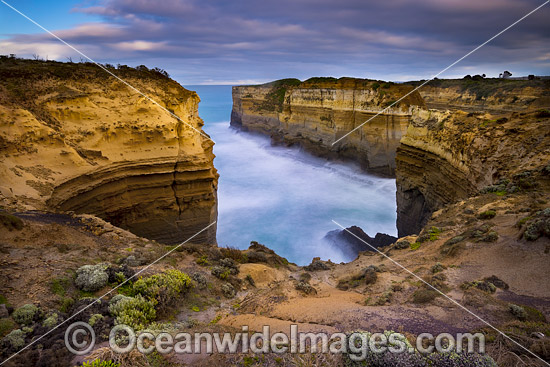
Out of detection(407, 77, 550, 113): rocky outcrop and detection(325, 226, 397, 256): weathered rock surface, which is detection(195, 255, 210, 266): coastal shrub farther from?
detection(407, 77, 550, 113): rocky outcrop

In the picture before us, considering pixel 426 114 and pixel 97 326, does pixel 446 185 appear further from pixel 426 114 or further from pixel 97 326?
pixel 97 326

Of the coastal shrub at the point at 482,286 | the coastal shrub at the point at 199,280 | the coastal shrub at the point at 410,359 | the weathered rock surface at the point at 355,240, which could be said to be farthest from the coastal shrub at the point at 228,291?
the weathered rock surface at the point at 355,240

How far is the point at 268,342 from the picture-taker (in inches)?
181

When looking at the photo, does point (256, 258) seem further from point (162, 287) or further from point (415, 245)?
point (415, 245)

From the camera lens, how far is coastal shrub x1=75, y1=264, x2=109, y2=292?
5688 millimetres

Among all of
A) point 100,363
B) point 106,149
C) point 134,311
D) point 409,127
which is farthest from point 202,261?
point 409,127

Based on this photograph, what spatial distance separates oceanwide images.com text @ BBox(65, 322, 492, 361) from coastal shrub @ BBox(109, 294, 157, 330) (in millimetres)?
186

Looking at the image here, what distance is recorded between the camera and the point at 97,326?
4.64 m

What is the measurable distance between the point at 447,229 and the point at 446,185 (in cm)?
572

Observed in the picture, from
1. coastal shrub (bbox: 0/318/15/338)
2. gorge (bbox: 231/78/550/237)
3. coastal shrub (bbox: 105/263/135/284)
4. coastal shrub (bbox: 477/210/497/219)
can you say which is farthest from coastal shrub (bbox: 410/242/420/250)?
coastal shrub (bbox: 0/318/15/338)

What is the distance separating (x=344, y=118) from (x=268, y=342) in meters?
33.6

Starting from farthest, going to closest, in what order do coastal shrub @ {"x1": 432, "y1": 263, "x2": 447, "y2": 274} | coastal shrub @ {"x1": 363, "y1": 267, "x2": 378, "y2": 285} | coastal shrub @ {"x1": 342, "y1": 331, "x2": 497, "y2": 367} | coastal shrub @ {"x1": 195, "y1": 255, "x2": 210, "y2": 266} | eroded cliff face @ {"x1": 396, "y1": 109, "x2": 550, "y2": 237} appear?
eroded cliff face @ {"x1": 396, "y1": 109, "x2": 550, "y2": 237}, coastal shrub @ {"x1": 195, "y1": 255, "x2": 210, "y2": 266}, coastal shrub @ {"x1": 363, "y1": 267, "x2": 378, "y2": 285}, coastal shrub @ {"x1": 432, "y1": 263, "x2": 447, "y2": 274}, coastal shrub @ {"x1": 342, "y1": 331, "x2": 497, "y2": 367}

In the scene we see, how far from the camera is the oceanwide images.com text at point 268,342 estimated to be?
4211mm

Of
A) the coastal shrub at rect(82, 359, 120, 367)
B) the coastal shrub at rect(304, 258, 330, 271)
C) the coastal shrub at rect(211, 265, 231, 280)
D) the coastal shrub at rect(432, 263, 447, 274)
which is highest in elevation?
the coastal shrub at rect(82, 359, 120, 367)
